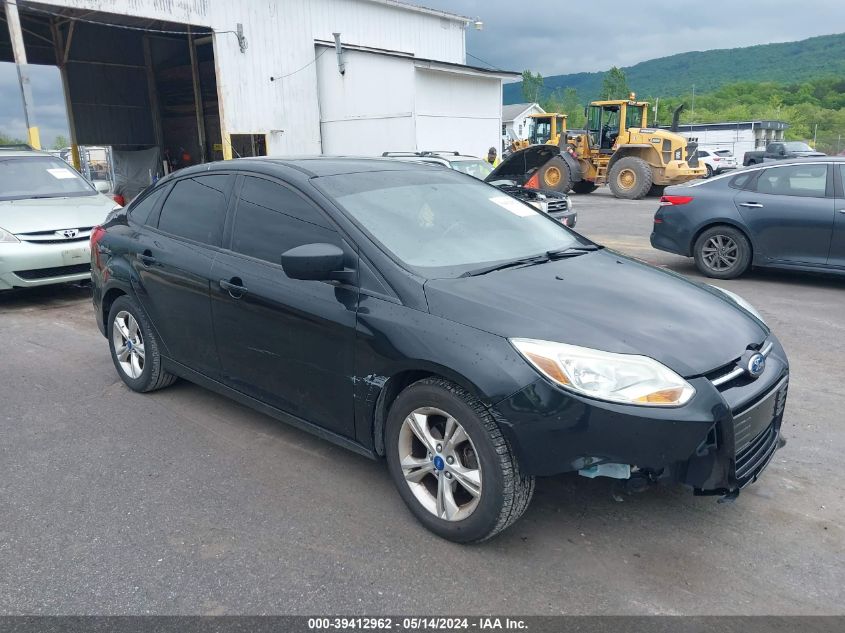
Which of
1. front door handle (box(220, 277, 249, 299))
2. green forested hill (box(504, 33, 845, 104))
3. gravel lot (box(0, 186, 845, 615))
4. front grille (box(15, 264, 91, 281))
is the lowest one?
gravel lot (box(0, 186, 845, 615))

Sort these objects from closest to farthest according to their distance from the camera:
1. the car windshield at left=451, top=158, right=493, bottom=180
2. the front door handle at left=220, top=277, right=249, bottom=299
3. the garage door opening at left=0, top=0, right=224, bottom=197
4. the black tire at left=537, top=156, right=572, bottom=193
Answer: the front door handle at left=220, top=277, right=249, bottom=299
the car windshield at left=451, top=158, right=493, bottom=180
the black tire at left=537, top=156, right=572, bottom=193
the garage door opening at left=0, top=0, right=224, bottom=197

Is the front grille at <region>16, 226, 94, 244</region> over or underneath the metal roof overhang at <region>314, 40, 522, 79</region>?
underneath

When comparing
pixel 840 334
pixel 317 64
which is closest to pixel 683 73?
pixel 317 64

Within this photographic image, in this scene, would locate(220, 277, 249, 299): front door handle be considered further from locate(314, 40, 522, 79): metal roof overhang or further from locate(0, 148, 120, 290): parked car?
locate(314, 40, 522, 79): metal roof overhang

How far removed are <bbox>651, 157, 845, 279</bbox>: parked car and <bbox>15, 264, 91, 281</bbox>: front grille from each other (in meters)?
7.04

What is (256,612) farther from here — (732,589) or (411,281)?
(732,589)

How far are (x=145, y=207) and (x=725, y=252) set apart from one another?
657 centimetres

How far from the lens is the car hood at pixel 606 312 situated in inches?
107

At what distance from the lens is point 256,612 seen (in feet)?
8.32

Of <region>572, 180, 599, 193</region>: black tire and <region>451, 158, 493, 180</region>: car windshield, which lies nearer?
<region>451, 158, 493, 180</region>: car windshield

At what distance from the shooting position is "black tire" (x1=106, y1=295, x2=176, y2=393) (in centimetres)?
454

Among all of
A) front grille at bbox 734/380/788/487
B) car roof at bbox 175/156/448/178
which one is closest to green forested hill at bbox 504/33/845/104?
car roof at bbox 175/156/448/178

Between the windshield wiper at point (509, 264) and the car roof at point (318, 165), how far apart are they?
41.3 inches

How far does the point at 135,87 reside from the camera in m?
24.8
